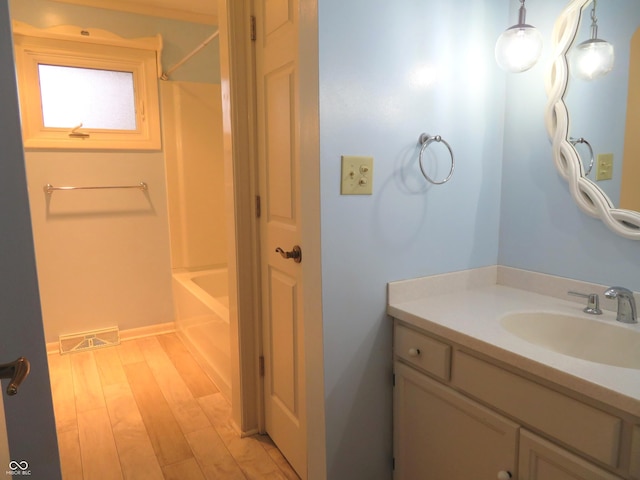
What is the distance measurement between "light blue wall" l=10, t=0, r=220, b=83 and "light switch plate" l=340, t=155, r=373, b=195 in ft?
7.97

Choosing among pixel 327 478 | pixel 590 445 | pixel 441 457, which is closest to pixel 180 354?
pixel 327 478

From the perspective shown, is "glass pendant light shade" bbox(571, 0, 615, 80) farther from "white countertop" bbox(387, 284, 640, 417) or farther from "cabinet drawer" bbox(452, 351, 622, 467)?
"cabinet drawer" bbox(452, 351, 622, 467)

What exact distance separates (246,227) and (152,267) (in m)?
1.71


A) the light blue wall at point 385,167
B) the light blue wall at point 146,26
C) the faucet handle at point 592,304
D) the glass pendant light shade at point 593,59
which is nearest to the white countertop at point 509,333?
the faucet handle at point 592,304

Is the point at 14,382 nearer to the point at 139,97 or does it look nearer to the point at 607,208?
the point at 607,208

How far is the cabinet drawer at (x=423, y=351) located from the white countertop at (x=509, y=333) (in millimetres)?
42

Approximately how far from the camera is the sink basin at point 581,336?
123cm

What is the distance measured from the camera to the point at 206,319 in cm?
267

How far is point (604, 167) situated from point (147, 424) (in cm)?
229

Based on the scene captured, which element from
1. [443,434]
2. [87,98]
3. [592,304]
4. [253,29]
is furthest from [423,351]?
[87,98]

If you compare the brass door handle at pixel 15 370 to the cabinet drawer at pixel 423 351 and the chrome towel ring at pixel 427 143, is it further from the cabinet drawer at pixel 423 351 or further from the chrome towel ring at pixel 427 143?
the chrome towel ring at pixel 427 143

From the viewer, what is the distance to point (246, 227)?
196 cm

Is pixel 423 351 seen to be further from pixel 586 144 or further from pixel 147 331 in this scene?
pixel 147 331

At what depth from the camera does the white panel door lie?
161 centimetres
